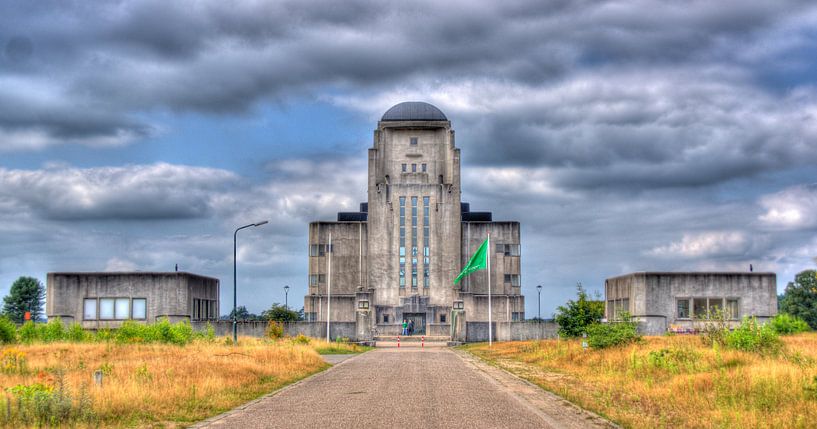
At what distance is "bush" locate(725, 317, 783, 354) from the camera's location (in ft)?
87.1

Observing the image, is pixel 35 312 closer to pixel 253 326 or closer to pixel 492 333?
pixel 253 326

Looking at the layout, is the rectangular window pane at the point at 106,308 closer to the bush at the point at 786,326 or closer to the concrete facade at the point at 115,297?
the concrete facade at the point at 115,297

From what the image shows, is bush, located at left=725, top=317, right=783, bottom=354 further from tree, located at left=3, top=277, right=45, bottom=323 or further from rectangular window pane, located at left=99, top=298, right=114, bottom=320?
tree, located at left=3, top=277, right=45, bottom=323

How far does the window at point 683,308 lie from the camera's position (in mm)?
65688

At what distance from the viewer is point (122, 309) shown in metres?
69.8

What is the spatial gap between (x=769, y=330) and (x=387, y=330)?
6909 cm

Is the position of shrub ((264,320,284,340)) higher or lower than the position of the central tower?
lower

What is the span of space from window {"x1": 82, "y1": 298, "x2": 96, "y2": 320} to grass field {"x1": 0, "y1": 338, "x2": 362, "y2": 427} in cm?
3338

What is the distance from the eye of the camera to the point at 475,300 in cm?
8475

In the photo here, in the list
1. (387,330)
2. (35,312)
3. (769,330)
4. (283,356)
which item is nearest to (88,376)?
(283,356)

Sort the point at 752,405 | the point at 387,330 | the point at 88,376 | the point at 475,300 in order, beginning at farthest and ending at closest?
1. the point at 387,330
2. the point at 475,300
3. the point at 88,376
4. the point at 752,405

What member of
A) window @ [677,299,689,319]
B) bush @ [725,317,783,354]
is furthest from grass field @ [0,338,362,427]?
window @ [677,299,689,319]

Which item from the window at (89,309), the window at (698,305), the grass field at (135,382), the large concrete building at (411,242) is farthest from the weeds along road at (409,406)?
the large concrete building at (411,242)

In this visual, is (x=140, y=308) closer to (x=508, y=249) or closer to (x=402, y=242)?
(x=402, y=242)
